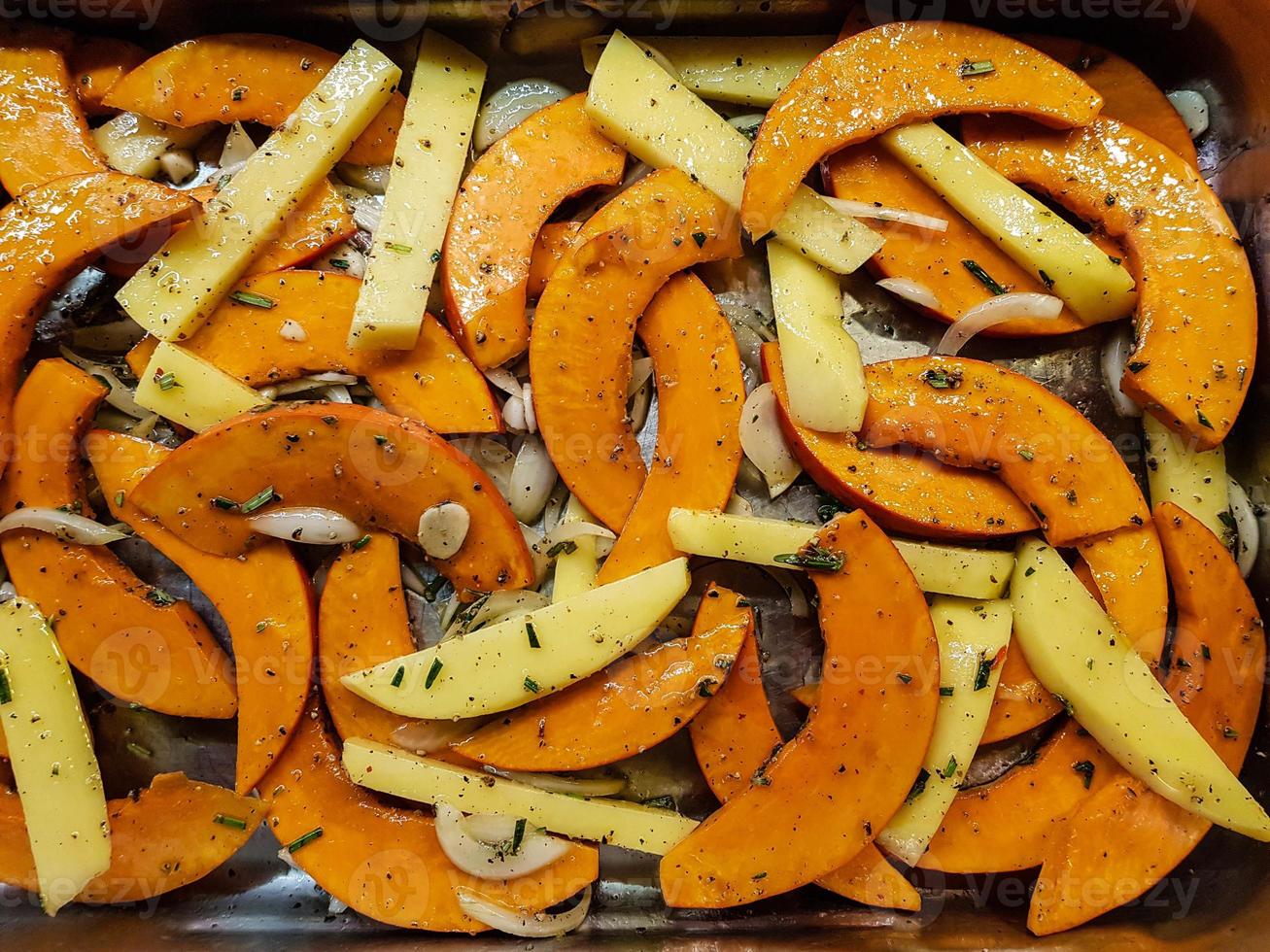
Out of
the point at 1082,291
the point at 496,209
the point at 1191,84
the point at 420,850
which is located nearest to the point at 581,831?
the point at 420,850

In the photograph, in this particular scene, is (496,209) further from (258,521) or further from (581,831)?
(581,831)

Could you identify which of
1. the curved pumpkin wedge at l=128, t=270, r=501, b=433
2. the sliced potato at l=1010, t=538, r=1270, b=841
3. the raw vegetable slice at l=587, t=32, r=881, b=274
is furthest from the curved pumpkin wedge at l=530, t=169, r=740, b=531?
the sliced potato at l=1010, t=538, r=1270, b=841

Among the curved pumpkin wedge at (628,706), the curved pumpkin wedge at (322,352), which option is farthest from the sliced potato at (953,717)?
the curved pumpkin wedge at (322,352)

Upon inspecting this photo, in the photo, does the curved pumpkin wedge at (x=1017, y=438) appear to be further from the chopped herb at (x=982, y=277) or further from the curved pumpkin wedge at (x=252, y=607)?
the curved pumpkin wedge at (x=252, y=607)

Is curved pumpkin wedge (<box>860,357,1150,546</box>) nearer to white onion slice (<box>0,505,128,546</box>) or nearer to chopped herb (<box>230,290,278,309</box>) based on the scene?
chopped herb (<box>230,290,278,309</box>)

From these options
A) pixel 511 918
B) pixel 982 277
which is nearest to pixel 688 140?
pixel 982 277

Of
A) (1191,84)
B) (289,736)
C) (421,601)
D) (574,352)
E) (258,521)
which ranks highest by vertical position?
(1191,84)

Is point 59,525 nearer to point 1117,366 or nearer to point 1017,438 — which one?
point 1017,438
